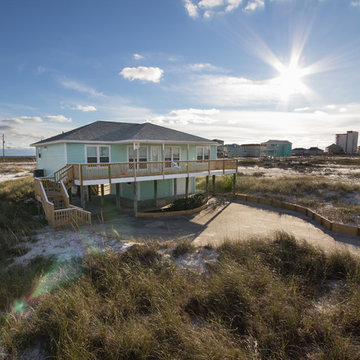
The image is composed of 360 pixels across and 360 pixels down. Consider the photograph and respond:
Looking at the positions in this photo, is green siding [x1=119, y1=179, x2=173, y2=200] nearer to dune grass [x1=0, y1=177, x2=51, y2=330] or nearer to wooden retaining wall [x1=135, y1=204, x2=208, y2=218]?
wooden retaining wall [x1=135, y1=204, x2=208, y2=218]

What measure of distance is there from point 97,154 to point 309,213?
49.3 feet

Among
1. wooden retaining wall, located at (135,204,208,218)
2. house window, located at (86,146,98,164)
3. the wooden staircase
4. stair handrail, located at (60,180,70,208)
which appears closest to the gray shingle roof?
house window, located at (86,146,98,164)

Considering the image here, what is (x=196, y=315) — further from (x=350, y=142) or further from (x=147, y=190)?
(x=350, y=142)

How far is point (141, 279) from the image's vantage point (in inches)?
250

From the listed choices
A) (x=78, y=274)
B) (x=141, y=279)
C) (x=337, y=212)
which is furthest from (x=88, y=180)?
(x=337, y=212)

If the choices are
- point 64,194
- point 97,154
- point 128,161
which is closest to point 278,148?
point 128,161

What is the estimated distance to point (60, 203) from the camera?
45.4 feet

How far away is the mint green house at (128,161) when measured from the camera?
14352 millimetres

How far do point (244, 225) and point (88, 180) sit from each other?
929cm

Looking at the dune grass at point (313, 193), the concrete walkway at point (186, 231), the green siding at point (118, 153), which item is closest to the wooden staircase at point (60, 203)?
the concrete walkway at point (186, 231)

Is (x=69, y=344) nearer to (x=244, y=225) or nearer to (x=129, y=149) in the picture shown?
(x=244, y=225)

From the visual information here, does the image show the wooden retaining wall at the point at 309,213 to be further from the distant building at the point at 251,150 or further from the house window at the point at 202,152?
the distant building at the point at 251,150

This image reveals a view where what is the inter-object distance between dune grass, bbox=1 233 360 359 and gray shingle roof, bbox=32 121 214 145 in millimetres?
10926

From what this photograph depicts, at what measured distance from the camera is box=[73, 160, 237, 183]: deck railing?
13648 mm
